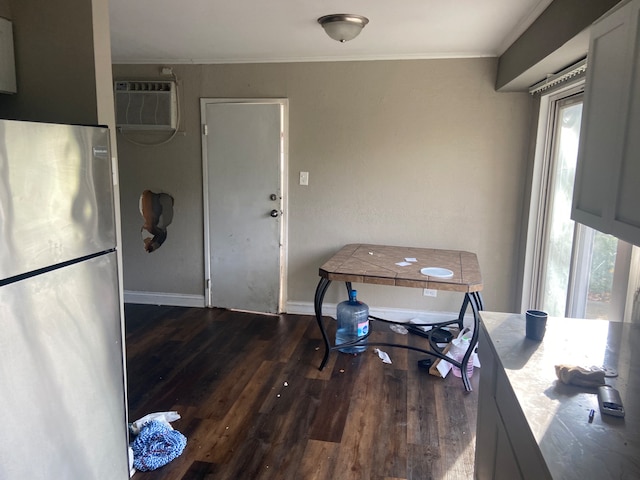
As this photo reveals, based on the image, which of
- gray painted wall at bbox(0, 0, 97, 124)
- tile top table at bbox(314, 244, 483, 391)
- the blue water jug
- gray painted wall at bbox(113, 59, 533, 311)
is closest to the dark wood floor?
the blue water jug

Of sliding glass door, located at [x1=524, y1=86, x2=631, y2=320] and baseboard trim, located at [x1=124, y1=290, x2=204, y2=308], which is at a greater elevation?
sliding glass door, located at [x1=524, y1=86, x2=631, y2=320]

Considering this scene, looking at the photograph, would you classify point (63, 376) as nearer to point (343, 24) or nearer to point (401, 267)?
point (401, 267)

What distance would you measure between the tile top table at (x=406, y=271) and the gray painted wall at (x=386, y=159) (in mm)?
303

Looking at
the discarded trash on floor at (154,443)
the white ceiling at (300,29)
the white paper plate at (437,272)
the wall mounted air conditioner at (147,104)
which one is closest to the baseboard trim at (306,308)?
the white paper plate at (437,272)

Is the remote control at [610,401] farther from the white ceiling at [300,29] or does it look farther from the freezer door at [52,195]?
the white ceiling at [300,29]

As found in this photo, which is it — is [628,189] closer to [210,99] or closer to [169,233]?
[210,99]

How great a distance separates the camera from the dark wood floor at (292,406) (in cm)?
224

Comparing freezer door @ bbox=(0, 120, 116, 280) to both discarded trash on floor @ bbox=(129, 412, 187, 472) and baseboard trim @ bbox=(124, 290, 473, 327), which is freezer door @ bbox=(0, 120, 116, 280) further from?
baseboard trim @ bbox=(124, 290, 473, 327)

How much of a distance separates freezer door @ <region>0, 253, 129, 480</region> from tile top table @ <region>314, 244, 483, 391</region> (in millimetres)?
1516

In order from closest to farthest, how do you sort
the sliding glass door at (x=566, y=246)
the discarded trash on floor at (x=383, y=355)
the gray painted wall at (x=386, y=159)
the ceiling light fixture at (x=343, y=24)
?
the sliding glass door at (x=566, y=246)
the ceiling light fixture at (x=343, y=24)
the discarded trash on floor at (x=383, y=355)
the gray painted wall at (x=386, y=159)

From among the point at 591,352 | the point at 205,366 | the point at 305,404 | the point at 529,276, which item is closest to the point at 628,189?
the point at 591,352

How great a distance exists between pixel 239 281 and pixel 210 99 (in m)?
1.67

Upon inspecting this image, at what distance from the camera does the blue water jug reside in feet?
11.4

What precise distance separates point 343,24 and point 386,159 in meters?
1.39
